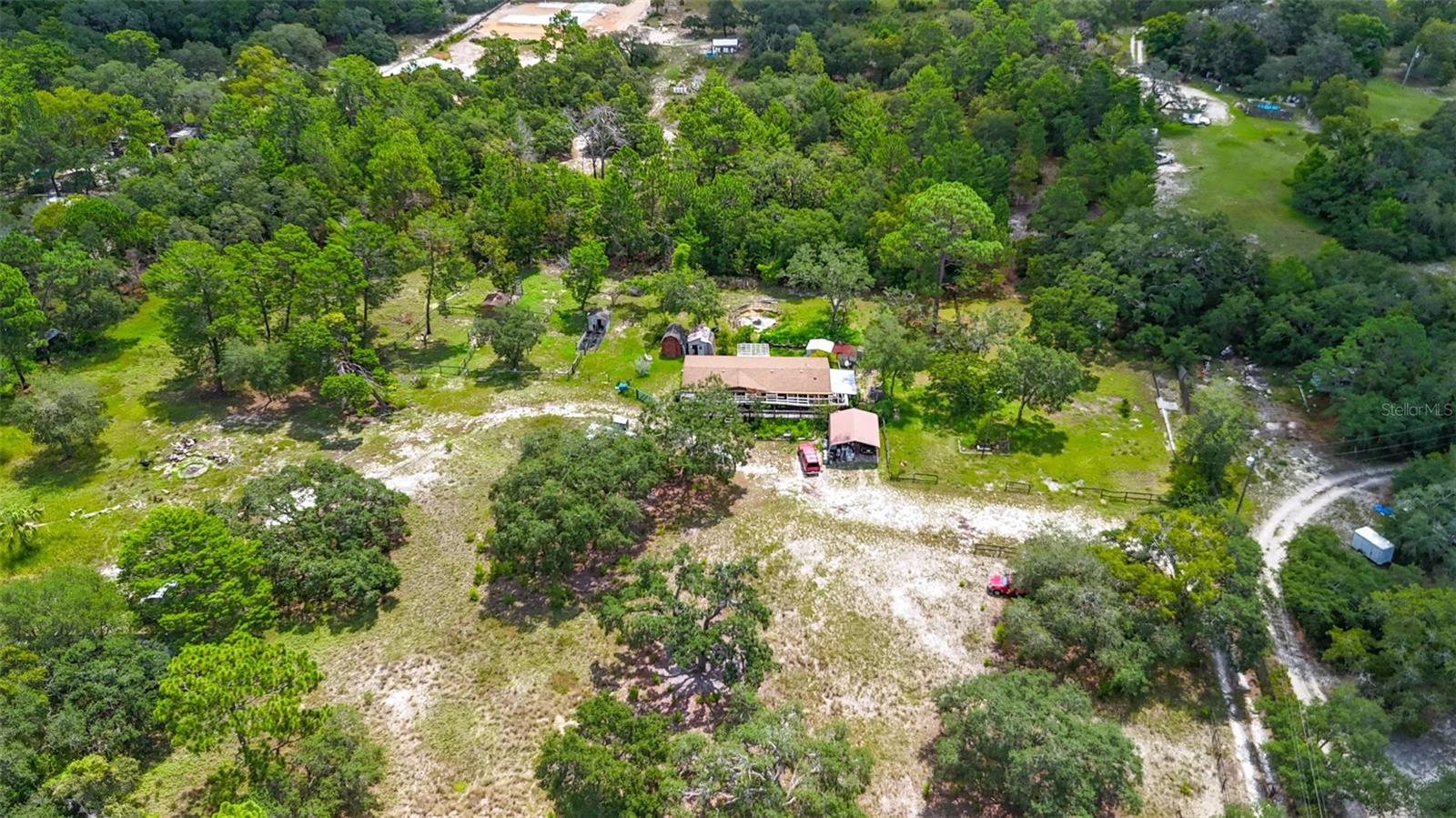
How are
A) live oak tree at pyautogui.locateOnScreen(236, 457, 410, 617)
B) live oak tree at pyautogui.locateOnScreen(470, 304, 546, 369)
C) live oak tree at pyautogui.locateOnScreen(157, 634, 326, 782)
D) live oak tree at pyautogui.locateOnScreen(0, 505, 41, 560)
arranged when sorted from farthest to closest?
live oak tree at pyautogui.locateOnScreen(470, 304, 546, 369) → live oak tree at pyautogui.locateOnScreen(0, 505, 41, 560) → live oak tree at pyautogui.locateOnScreen(236, 457, 410, 617) → live oak tree at pyautogui.locateOnScreen(157, 634, 326, 782)

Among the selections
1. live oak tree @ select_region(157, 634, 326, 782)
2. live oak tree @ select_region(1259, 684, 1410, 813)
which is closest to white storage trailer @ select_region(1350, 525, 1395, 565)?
live oak tree @ select_region(1259, 684, 1410, 813)

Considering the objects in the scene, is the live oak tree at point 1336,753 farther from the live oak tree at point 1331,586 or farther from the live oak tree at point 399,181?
the live oak tree at point 399,181

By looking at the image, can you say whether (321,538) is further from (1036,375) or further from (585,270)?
(1036,375)

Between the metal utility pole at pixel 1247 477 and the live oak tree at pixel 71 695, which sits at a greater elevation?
the live oak tree at pixel 71 695

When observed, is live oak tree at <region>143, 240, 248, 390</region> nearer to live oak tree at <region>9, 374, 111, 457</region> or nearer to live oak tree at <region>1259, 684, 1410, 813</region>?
live oak tree at <region>9, 374, 111, 457</region>

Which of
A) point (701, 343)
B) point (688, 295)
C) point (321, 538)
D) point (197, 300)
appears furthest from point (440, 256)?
point (321, 538)

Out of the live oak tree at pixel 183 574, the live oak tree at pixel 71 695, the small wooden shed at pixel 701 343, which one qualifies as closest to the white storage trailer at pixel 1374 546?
the small wooden shed at pixel 701 343
